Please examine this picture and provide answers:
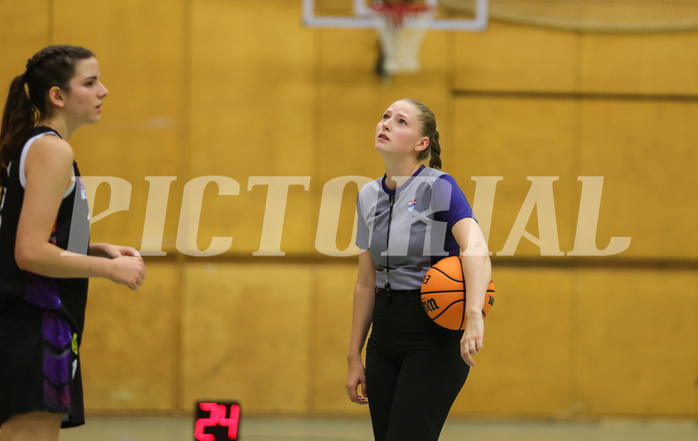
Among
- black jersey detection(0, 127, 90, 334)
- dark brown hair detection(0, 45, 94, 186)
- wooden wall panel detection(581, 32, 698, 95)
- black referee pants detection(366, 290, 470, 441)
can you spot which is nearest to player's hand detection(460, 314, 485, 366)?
black referee pants detection(366, 290, 470, 441)

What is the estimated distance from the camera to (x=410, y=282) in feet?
7.69

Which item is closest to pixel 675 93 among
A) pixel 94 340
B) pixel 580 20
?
pixel 580 20

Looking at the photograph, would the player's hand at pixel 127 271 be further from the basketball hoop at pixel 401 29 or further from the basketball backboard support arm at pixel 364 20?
the basketball hoop at pixel 401 29

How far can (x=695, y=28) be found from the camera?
17.0ft

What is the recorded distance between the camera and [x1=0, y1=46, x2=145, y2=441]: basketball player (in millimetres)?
1876

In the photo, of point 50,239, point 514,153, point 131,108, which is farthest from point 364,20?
point 50,239

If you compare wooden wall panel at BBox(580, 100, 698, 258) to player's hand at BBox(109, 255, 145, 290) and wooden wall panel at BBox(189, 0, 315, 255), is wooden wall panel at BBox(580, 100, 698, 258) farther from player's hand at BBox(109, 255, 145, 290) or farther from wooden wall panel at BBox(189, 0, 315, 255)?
player's hand at BBox(109, 255, 145, 290)

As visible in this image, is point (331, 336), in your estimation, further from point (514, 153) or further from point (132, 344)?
point (514, 153)

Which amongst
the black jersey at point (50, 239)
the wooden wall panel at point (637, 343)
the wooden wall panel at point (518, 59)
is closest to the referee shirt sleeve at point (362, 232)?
the black jersey at point (50, 239)

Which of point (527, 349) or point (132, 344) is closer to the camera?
point (132, 344)

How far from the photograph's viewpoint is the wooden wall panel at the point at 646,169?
5156 millimetres

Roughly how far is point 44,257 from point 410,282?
A: 1.13m

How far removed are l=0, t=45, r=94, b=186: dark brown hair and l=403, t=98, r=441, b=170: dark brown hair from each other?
1.11 meters

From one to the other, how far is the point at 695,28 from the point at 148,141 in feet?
13.4
